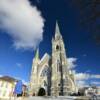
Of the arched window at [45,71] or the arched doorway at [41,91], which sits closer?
the arched doorway at [41,91]

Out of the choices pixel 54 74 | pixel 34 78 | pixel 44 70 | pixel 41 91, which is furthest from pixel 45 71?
pixel 41 91

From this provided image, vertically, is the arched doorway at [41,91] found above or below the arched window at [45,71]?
below

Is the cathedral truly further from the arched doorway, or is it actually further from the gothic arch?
the arched doorway

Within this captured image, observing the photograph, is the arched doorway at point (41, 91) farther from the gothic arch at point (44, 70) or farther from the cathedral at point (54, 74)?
the gothic arch at point (44, 70)

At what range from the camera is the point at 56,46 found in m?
62.2

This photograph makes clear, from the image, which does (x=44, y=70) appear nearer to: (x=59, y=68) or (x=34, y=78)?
(x=34, y=78)

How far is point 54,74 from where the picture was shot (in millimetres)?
55969

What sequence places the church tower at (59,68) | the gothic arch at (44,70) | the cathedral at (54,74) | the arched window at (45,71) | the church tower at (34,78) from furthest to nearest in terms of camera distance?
the gothic arch at (44,70), the arched window at (45,71), the church tower at (34,78), the cathedral at (54,74), the church tower at (59,68)

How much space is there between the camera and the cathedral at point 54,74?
5422 centimetres

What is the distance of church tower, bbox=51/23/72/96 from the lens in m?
53.7

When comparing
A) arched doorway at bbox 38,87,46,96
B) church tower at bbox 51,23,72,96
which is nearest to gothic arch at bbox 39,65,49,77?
church tower at bbox 51,23,72,96

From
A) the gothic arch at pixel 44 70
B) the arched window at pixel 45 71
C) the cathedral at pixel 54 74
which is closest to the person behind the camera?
the cathedral at pixel 54 74

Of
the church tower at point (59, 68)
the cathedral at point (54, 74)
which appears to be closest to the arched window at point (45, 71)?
the cathedral at point (54, 74)

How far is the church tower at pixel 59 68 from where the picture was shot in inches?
2112
